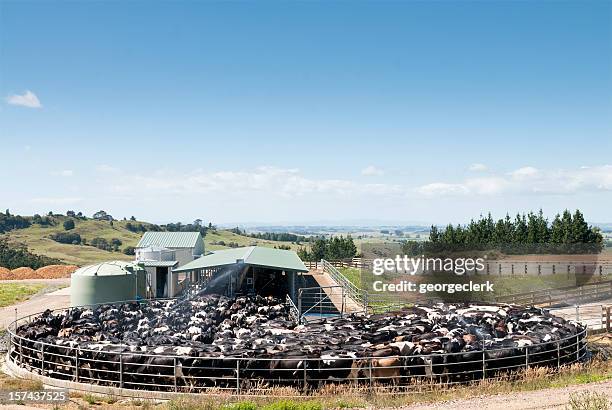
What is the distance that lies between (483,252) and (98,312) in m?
20.8

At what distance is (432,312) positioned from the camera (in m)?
22.8

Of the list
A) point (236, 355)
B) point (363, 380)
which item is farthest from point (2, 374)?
point (363, 380)

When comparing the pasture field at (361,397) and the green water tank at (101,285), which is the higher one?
the green water tank at (101,285)

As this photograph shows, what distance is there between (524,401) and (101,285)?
2145 centimetres

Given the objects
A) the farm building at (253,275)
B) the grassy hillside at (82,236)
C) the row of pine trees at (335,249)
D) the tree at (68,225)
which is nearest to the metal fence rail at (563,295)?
the farm building at (253,275)

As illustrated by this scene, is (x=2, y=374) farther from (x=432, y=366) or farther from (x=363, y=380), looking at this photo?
(x=432, y=366)

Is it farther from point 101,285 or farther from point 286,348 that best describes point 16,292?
point 286,348

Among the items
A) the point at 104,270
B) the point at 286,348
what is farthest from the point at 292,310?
the point at 286,348

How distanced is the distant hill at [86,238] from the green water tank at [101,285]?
8749 cm

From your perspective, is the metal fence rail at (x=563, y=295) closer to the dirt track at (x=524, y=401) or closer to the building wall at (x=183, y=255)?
the dirt track at (x=524, y=401)

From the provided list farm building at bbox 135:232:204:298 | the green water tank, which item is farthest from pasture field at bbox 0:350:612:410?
farm building at bbox 135:232:204:298

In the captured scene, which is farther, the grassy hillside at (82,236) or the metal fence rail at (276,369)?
the grassy hillside at (82,236)

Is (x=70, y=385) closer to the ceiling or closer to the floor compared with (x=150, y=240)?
closer to the floor

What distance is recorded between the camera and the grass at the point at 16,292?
39.7 m
